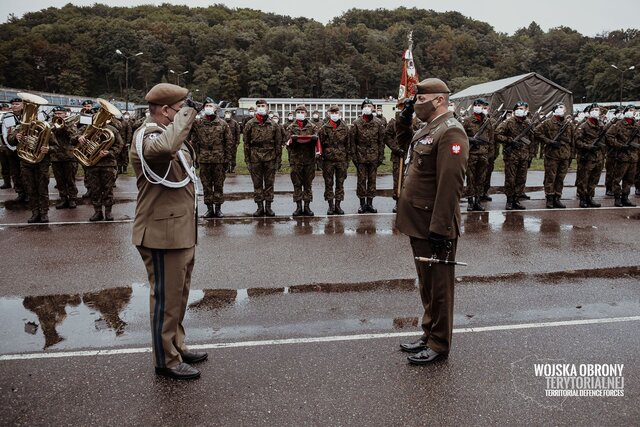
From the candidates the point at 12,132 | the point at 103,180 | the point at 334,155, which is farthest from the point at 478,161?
the point at 12,132

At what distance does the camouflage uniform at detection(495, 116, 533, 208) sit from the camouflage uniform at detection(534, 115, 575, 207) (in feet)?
1.32

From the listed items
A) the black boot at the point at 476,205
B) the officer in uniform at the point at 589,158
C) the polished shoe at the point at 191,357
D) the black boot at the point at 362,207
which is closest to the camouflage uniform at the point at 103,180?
the black boot at the point at 362,207

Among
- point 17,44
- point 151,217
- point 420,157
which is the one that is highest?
point 17,44

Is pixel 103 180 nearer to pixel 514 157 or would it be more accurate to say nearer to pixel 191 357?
pixel 191 357

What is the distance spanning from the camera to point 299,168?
31.9ft

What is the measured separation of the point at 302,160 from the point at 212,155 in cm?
175

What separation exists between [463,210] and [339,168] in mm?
2725

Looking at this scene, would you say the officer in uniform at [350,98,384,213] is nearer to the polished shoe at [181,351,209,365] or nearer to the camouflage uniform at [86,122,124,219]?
the camouflage uniform at [86,122,124,219]

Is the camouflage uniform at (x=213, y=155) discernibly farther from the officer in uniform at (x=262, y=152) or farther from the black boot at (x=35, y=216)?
the black boot at (x=35, y=216)

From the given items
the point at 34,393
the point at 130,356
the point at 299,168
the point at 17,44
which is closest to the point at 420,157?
the point at 130,356

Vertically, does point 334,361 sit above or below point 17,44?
below

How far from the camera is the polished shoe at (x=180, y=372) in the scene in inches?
139

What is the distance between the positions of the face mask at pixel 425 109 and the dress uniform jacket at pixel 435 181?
0.10 meters

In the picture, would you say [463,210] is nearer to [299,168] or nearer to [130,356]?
[299,168]
